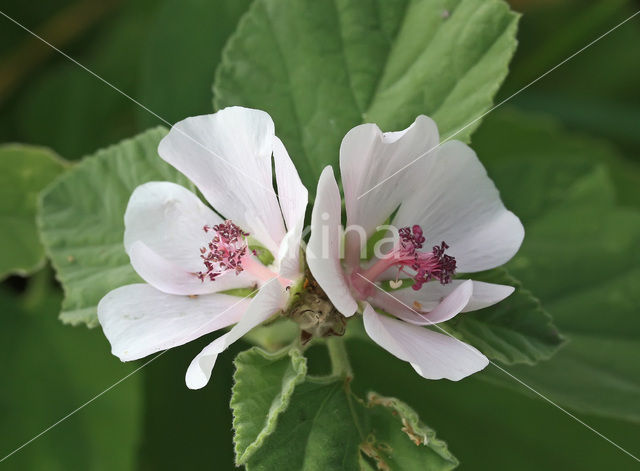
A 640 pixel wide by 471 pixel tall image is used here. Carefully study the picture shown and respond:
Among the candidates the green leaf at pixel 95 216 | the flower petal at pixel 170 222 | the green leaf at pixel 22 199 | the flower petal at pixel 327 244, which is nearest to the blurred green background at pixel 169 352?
the green leaf at pixel 22 199

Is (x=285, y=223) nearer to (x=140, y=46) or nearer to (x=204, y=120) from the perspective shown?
(x=204, y=120)

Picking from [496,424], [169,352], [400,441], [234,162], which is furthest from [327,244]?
[496,424]

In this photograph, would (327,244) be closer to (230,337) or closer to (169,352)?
(230,337)

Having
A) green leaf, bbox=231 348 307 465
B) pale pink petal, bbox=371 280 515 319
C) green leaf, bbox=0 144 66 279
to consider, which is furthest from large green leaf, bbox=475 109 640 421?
green leaf, bbox=0 144 66 279

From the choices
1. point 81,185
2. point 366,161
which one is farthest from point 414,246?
point 81,185

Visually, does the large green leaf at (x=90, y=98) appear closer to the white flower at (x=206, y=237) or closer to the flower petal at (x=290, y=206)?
the white flower at (x=206, y=237)
